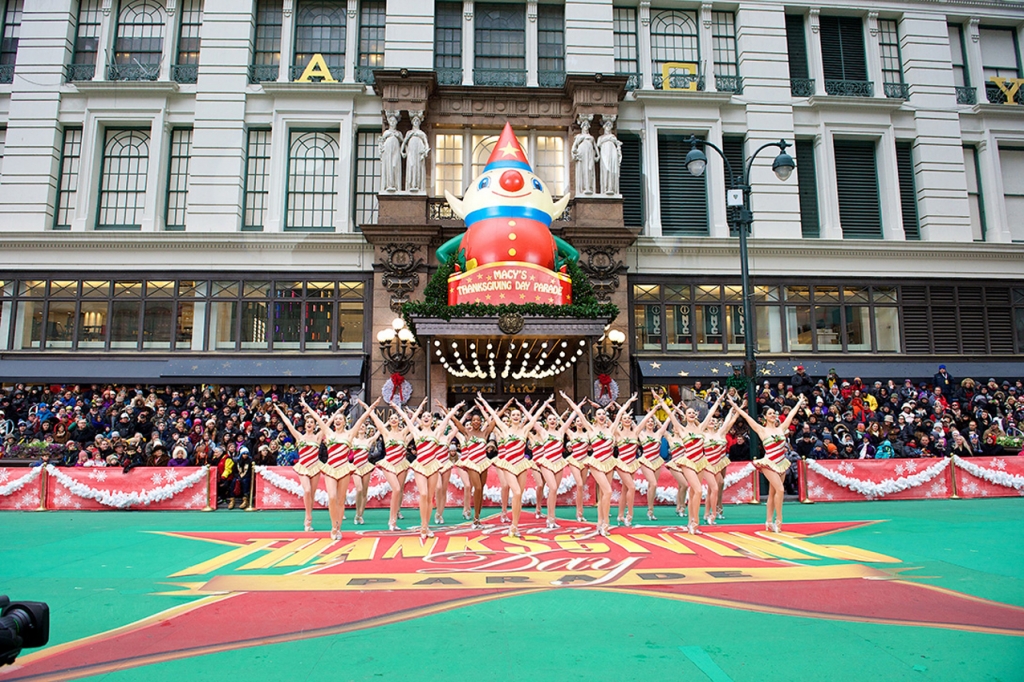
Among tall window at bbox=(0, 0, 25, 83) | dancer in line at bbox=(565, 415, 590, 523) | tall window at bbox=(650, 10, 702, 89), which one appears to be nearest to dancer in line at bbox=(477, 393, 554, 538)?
dancer in line at bbox=(565, 415, 590, 523)

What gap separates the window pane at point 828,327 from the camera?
81.4 feet

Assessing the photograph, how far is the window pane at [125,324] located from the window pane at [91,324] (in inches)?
15.7

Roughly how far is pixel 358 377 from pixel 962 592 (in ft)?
60.3

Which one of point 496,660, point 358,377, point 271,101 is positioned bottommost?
point 496,660

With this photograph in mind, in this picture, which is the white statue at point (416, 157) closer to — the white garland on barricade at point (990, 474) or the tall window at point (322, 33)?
the tall window at point (322, 33)

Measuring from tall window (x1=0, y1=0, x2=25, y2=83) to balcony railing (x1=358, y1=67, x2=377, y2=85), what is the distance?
12.7 meters

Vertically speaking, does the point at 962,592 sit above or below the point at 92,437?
below

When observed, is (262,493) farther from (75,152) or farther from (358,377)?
(75,152)

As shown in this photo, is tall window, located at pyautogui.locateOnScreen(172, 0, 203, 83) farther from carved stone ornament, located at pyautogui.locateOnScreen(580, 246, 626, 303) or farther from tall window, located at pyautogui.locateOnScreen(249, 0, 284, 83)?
carved stone ornament, located at pyautogui.locateOnScreen(580, 246, 626, 303)

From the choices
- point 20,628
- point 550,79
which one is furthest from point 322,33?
point 20,628

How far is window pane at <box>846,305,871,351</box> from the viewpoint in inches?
982

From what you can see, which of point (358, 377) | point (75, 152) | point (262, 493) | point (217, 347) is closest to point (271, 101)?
point (75, 152)

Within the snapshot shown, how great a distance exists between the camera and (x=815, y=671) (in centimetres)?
485

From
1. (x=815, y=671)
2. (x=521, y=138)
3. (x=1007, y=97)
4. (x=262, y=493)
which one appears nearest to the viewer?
(x=815, y=671)
